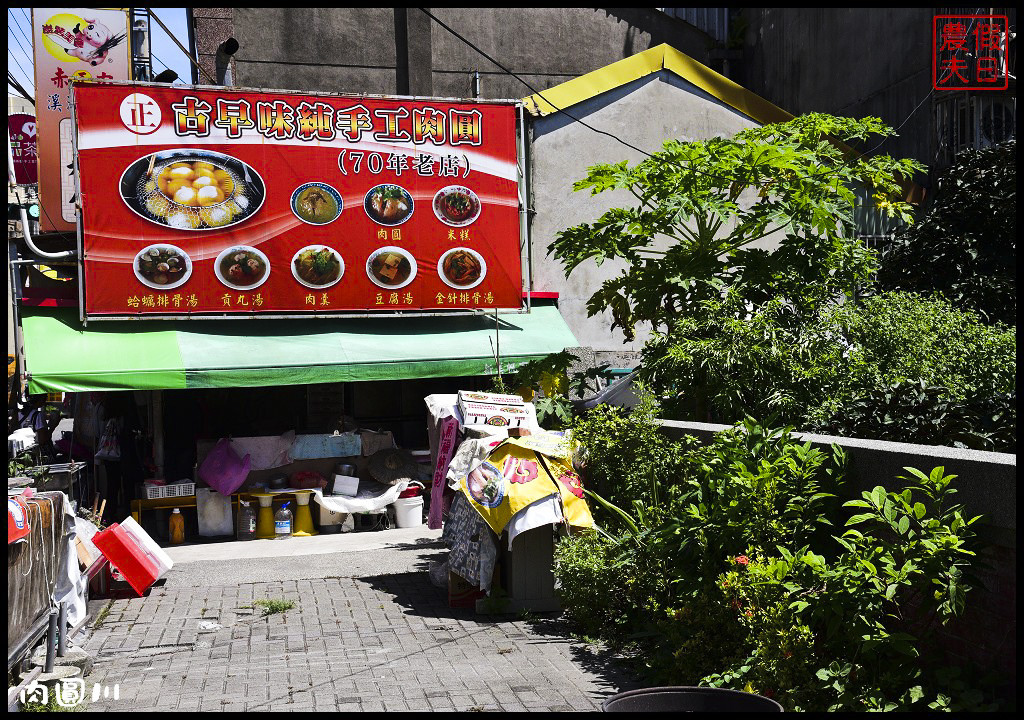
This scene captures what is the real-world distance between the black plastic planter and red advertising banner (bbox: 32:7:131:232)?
13.1 m

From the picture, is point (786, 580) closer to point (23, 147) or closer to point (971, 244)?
point (971, 244)

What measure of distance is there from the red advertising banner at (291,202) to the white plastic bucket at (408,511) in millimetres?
2865

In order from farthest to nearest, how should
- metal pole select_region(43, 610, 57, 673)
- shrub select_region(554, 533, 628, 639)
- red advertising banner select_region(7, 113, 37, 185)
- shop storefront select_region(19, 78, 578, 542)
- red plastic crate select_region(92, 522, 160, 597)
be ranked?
red advertising banner select_region(7, 113, 37, 185) → shop storefront select_region(19, 78, 578, 542) → red plastic crate select_region(92, 522, 160, 597) → shrub select_region(554, 533, 628, 639) → metal pole select_region(43, 610, 57, 673)

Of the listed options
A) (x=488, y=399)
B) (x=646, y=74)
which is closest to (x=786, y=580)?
(x=488, y=399)

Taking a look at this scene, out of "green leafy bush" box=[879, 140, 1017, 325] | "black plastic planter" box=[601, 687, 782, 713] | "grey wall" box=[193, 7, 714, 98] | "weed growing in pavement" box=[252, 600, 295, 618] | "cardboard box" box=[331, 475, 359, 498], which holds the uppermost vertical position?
"grey wall" box=[193, 7, 714, 98]

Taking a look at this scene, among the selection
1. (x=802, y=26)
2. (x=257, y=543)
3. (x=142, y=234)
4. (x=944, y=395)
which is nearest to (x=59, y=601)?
(x=257, y=543)

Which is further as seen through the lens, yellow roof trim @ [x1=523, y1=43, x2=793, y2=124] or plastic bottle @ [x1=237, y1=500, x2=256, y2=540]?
yellow roof trim @ [x1=523, y1=43, x2=793, y2=124]

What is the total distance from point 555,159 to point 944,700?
12547mm

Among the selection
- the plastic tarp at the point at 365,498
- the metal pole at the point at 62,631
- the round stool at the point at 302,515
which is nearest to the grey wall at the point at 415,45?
the plastic tarp at the point at 365,498

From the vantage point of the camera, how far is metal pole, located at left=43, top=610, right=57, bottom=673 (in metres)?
6.95

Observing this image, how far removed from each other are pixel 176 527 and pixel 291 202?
482 cm

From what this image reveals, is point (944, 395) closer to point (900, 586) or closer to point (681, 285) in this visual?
point (900, 586)

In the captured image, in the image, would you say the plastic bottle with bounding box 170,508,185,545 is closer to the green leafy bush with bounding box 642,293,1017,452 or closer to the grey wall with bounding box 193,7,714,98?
the green leafy bush with bounding box 642,293,1017,452

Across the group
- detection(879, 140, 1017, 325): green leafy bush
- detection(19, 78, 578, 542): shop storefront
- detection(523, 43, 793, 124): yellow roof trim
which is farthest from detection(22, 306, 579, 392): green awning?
detection(879, 140, 1017, 325): green leafy bush
